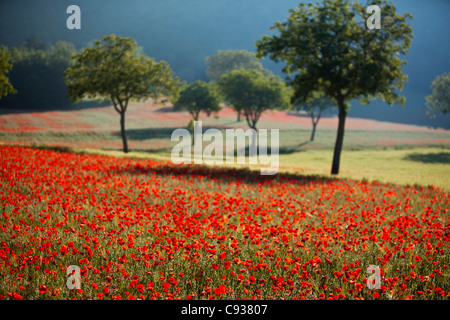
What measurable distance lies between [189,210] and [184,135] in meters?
52.8

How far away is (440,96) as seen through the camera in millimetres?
44125

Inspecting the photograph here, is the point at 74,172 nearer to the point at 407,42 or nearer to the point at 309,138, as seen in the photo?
the point at 407,42

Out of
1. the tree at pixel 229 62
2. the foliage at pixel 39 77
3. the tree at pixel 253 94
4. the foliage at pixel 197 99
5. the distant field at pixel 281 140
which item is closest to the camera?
the distant field at pixel 281 140

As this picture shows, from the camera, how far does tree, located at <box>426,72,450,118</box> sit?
4356 centimetres

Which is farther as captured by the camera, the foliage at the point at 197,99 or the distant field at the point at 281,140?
Result: the foliage at the point at 197,99

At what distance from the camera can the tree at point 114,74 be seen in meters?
32.0

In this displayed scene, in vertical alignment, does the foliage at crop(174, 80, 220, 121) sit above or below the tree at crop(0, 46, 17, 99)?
above

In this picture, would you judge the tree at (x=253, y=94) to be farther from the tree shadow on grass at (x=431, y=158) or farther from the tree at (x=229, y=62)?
the tree at (x=229, y=62)

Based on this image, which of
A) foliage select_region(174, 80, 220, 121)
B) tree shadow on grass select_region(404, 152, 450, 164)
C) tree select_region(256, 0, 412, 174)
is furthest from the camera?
foliage select_region(174, 80, 220, 121)

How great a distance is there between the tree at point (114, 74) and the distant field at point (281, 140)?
5991 millimetres

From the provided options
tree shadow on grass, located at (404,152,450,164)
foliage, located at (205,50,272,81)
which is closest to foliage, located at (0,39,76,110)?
tree shadow on grass, located at (404,152,450,164)

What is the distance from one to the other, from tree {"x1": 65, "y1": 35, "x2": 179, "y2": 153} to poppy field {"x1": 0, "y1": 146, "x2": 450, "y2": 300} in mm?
21965

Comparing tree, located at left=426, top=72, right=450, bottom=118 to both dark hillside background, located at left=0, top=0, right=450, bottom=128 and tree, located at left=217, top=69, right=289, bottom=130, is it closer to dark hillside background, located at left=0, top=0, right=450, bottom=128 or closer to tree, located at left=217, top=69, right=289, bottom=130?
dark hillside background, located at left=0, top=0, right=450, bottom=128

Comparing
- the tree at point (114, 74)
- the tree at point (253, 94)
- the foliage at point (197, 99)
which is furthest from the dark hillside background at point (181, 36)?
the tree at point (253, 94)
